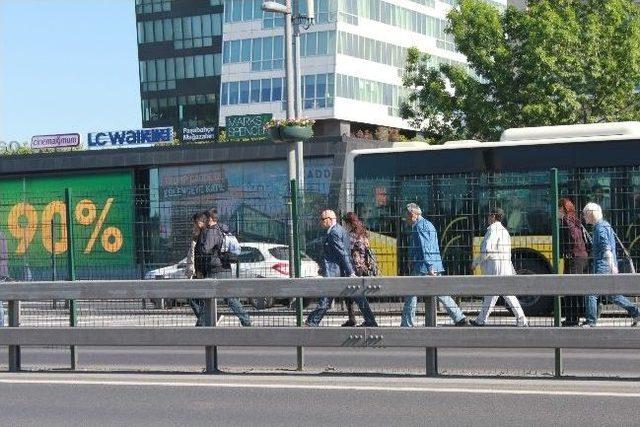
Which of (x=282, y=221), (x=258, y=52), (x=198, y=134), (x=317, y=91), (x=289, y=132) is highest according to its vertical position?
(x=258, y=52)

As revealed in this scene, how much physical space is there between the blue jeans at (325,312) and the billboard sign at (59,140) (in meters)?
59.8

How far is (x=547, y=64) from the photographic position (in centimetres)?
4484

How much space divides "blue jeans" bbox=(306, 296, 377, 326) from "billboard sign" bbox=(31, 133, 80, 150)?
59784 millimetres

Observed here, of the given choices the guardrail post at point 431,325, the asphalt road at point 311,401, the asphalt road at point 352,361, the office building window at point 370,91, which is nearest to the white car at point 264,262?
the asphalt road at point 352,361

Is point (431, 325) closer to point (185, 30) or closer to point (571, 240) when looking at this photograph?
point (571, 240)

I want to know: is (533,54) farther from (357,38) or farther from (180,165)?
(357,38)

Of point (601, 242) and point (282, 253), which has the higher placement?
point (601, 242)

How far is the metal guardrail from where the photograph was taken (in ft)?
35.4

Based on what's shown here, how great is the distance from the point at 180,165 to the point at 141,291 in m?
31.0

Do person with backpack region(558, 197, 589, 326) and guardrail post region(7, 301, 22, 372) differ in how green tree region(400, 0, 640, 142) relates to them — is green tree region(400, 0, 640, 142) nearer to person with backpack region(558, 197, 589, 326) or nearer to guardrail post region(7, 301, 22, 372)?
person with backpack region(558, 197, 589, 326)

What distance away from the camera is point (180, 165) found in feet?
141

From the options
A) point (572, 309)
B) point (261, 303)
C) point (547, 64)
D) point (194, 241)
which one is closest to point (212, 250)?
point (194, 241)

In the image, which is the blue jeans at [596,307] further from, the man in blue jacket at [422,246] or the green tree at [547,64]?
the green tree at [547,64]

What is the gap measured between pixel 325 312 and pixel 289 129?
10624 mm
